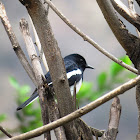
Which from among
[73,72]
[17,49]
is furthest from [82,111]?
[73,72]

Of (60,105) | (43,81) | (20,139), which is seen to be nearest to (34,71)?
(43,81)

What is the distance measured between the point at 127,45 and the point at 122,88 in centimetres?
33

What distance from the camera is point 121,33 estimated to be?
3.01 feet

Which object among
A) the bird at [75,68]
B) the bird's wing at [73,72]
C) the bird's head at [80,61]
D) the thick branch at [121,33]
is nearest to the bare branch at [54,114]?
the thick branch at [121,33]

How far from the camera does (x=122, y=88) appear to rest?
622 mm

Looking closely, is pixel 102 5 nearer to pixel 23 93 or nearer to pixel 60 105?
pixel 60 105

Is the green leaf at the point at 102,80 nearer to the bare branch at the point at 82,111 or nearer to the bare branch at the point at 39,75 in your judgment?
the bare branch at the point at 39,75

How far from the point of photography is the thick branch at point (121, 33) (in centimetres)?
89

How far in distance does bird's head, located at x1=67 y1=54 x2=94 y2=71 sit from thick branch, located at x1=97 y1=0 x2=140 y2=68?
171 cm

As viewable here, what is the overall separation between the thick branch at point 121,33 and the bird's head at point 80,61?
1705 millimetres

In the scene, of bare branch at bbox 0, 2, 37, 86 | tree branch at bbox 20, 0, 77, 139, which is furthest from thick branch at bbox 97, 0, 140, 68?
bare branch at bbox 0, 2, 37, 86

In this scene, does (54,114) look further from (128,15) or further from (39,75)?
(128,15)

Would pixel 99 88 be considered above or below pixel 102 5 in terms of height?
below

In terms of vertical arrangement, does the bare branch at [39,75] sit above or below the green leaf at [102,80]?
above
